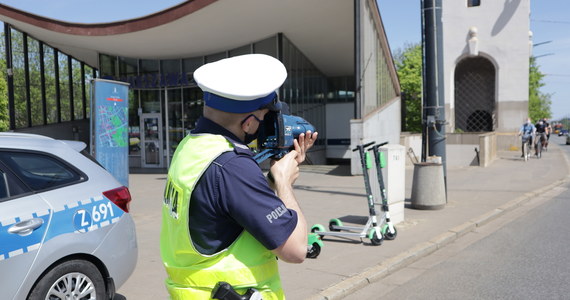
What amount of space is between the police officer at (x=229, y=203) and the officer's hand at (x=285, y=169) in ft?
0.16

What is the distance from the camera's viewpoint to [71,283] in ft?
11.7

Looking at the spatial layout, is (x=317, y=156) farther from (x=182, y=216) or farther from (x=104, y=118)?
(x=182, y=216)

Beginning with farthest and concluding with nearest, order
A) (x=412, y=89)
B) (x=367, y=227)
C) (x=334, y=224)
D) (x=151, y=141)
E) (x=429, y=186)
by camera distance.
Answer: (x=412, y=89) → (x=151, y=141) → (x=429, y=186) → (x=334, y=224) → (x=367, y=227)

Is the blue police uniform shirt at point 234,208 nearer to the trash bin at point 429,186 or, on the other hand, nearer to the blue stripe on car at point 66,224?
the blue stripe on car at point 66,224

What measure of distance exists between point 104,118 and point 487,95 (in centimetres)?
2868

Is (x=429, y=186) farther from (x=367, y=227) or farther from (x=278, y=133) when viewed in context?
(x=278, y=133)

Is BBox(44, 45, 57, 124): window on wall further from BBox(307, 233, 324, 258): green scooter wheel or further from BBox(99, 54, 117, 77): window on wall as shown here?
BBox(307, 233, 324, 258): green scooter wheel

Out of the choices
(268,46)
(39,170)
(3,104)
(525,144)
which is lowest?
(525,144)

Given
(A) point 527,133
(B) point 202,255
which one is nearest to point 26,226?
(B) point 202,255

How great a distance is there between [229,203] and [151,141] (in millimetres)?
18937

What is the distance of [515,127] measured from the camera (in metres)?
28.8

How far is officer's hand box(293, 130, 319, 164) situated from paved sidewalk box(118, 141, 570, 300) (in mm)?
2878

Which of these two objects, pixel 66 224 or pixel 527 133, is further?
pixel 527 133

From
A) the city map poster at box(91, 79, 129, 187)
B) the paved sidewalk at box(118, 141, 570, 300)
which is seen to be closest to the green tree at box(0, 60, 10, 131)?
Result: the paved sidewalk at box(118, 141, 570, 300)
